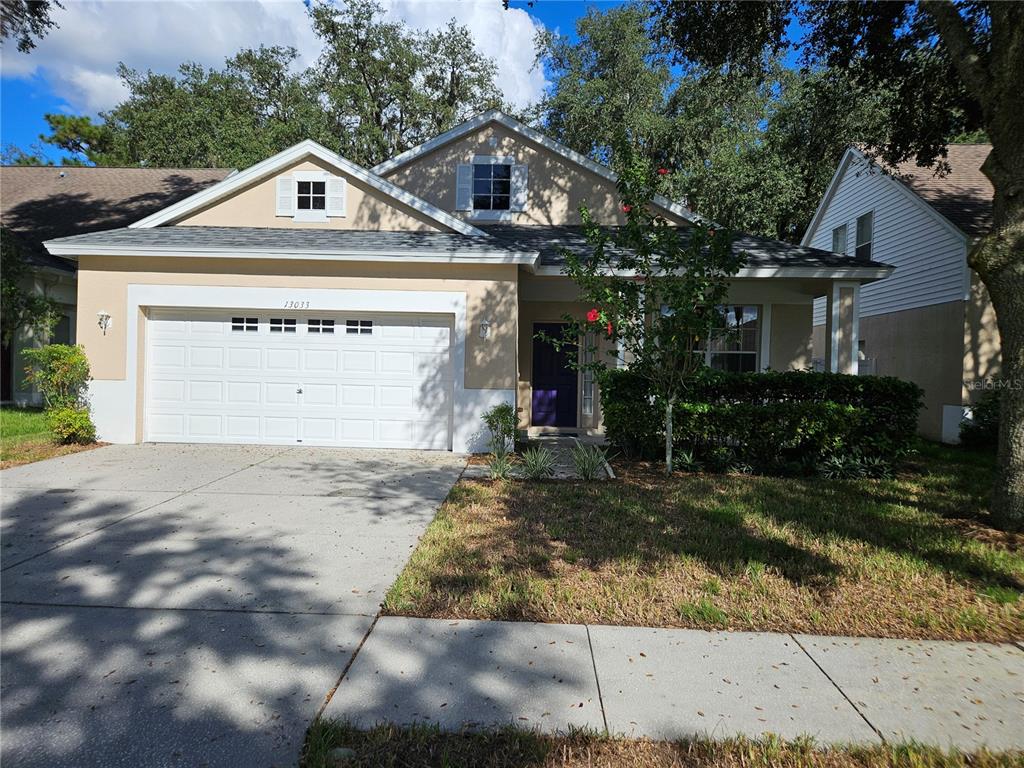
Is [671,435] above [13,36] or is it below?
below

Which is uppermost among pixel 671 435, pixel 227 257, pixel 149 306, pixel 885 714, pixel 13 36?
pixel 13 36

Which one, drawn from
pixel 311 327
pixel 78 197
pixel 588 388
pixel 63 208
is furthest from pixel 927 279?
pixel 78 197

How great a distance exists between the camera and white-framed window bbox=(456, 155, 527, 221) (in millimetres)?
13266

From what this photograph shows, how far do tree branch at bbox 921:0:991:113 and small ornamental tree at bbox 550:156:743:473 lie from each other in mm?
2844

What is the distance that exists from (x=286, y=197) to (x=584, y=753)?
11095 mm

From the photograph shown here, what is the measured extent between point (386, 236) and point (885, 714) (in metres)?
9.82

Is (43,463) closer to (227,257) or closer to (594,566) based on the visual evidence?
(227,257)

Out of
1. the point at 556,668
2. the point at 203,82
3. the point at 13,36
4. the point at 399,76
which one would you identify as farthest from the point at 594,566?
the point at 203,82

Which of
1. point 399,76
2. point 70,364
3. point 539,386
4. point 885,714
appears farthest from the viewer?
point 399,76

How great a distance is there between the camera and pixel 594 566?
4.69 metres

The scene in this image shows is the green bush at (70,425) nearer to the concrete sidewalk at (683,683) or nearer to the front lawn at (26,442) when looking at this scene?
the front lawn at (26,442)

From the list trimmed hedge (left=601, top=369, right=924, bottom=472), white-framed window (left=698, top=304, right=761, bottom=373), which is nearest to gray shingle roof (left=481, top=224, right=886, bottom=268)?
white-framed window (left=698, top=304, right=761, bottom=373)

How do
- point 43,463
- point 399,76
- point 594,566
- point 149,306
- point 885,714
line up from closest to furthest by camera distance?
point 885,714 → point 594,566 → point 43,463 → point 149,306 → point 399,76

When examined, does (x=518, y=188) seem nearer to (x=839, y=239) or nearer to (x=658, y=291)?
(x=658, y=291)
